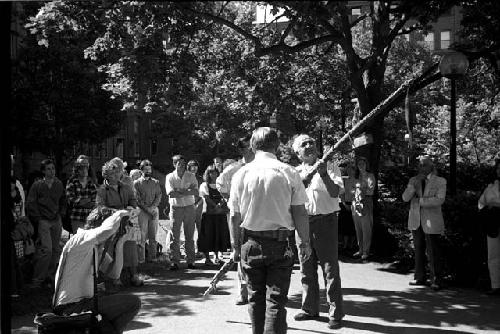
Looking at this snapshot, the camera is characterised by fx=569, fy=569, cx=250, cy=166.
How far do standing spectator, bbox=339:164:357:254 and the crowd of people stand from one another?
2cm

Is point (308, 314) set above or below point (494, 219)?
below

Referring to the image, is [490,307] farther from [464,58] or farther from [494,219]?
[464,58]

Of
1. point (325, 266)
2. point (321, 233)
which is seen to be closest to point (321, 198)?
point (321, 233)

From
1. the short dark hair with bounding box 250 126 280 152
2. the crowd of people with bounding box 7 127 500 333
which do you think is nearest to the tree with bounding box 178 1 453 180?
the short dark hair with bounding box 250 126 280 152

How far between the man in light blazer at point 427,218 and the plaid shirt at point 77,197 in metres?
4.70

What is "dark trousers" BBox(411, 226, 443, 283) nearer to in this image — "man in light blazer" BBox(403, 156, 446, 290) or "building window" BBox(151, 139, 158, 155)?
"man in light blazer" BBox(403, 156, 446, 290)

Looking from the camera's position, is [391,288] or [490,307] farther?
[391,288]

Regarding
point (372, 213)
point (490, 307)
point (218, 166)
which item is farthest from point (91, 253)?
point (372, 213)

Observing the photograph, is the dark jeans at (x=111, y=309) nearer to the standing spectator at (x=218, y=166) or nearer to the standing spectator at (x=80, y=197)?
the standing spectator at (x=80, y=197)

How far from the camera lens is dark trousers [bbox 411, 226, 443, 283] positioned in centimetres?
785

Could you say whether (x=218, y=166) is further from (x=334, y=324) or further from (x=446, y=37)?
(x=446, y=37)

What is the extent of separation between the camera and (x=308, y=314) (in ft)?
20.6

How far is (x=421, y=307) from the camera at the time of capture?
694 centimetres

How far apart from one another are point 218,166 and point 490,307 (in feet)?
18.6
